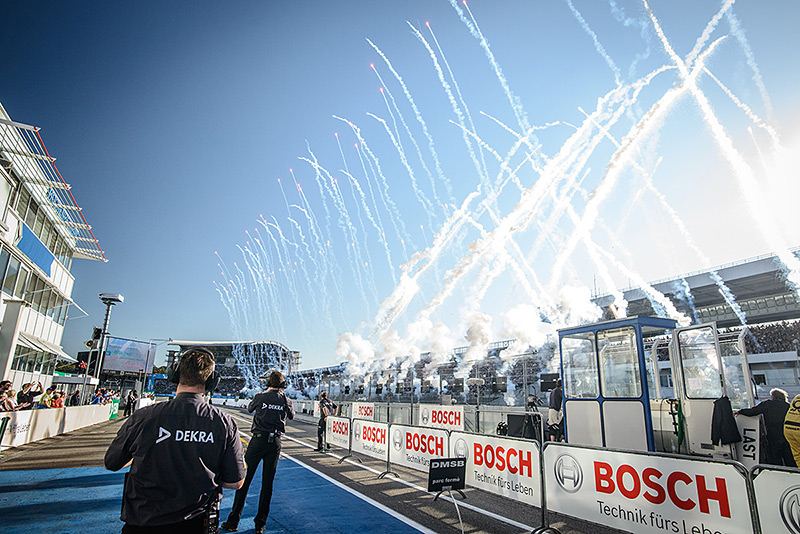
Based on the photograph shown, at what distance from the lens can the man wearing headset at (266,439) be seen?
571cm

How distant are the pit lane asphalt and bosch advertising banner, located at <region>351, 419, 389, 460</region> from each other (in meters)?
0.35

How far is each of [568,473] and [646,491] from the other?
3.31 ft

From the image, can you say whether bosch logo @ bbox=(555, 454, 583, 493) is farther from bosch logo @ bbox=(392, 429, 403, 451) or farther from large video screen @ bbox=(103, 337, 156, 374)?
large video screen @ bbox=(103, 337, 156, 374)

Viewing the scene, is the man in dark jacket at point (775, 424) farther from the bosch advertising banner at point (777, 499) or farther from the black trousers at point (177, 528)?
the black trousers at point (177, 528)

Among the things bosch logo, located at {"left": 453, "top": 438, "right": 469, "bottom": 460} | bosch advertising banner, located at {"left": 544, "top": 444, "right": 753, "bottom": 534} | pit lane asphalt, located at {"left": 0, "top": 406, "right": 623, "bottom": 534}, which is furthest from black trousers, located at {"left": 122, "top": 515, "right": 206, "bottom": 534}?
bosch logo, located at {"left": 453, "top": 438, "right": 469, "bottom": 460}

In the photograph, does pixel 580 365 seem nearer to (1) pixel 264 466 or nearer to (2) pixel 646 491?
(2) pixel 646 491

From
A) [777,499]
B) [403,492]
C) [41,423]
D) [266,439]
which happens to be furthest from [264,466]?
[41,423]

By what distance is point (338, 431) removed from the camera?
43.9 feet

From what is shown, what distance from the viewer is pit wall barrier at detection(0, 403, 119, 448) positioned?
13.2 m

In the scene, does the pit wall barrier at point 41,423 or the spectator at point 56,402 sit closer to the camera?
the pit wall barrier at point 41,423

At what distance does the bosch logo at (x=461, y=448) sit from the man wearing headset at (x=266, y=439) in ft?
10.0

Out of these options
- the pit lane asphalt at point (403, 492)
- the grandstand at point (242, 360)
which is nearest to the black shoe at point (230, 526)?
the pit lane asphalt at point (403, 492)

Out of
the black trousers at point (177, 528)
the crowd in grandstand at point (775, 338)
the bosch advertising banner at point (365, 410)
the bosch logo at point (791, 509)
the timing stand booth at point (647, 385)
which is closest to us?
the black trousers at point (177, 528)

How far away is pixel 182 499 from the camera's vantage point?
8.55 feet
